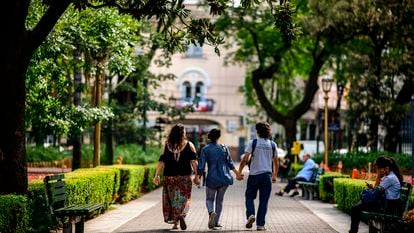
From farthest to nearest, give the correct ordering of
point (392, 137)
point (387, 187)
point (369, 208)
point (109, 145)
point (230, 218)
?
point (392, 137) → point (109, 145) → point (230, 218) → point (369, 208) → point (387, 187)

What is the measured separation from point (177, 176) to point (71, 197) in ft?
5.71

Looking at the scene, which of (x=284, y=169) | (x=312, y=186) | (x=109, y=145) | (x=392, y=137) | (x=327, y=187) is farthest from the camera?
(x=284, y=169)

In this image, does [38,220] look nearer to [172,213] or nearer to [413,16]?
[172,213]

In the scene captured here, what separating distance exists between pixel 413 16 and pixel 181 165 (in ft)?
66.4

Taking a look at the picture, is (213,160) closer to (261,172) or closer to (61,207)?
(261,172)

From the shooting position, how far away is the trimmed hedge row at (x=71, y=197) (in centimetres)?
1130

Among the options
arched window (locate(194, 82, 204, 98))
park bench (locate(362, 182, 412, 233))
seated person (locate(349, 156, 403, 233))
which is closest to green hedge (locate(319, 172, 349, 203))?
seated person (locate(349, 156, 403, 233))

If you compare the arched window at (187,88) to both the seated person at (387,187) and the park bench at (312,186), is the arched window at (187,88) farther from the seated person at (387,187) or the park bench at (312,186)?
the seated person at (387,187)

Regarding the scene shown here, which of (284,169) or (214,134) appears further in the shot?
(284,169)

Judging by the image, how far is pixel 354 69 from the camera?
1521 inches

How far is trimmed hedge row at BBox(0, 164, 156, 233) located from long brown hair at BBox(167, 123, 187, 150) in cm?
172

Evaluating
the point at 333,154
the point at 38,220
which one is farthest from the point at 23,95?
the point at 333,154

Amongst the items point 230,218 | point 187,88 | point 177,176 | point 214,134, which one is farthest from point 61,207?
point 187,88

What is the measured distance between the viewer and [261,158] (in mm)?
14305
